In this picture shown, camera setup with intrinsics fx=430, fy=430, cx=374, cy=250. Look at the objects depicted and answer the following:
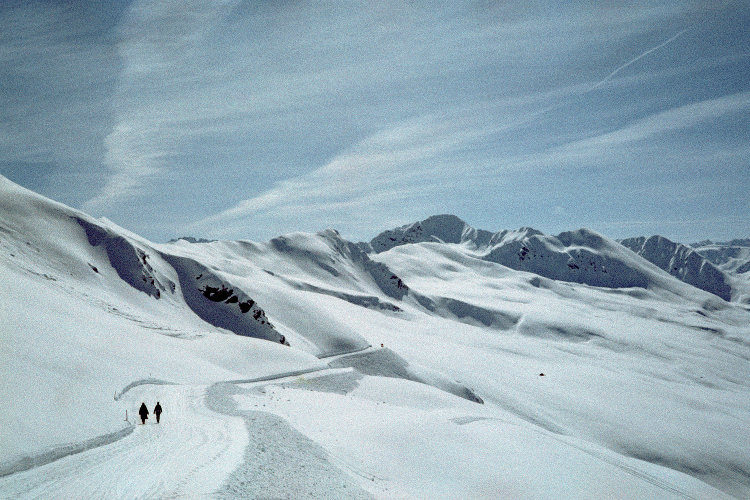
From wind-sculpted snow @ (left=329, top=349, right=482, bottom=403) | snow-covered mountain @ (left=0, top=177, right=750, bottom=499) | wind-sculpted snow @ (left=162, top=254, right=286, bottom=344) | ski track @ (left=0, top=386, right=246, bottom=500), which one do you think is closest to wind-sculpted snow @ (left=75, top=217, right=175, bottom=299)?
snow-covered mountain @ (left=0, top=177, right=750, bottom=499)

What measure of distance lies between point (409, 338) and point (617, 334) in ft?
422

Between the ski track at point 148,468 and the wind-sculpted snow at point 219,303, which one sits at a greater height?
the ski track at point 148,468

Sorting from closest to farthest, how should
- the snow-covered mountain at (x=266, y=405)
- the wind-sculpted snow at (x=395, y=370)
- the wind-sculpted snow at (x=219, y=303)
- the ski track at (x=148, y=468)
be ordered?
1. the ski track at (x=148, y=468)
2. the snow-covered mountain at (x=266, y=405)
3. the wind-sculpted snow at (x=395, y=370)
4. the wind-sculpted snow at (x=219, y=303)

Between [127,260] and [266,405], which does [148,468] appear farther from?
[127,260]

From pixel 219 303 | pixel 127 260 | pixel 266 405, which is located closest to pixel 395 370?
pixel 266 405

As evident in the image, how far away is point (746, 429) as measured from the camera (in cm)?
7400

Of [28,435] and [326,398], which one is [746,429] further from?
[28,435]

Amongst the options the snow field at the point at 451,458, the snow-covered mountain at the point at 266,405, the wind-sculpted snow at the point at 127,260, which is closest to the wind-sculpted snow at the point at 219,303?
the snow-covered mountain at the point at 266,405

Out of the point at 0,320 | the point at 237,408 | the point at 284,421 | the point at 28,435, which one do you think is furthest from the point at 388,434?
the point at 0,320

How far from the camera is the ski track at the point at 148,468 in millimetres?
12461

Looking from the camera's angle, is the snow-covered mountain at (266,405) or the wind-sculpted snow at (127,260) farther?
the wind-sculpted snow at (127,260)

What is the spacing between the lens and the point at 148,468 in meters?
14.7

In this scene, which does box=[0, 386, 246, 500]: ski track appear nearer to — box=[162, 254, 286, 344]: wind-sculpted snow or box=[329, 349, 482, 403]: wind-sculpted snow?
box=[329, 349, 482, 403]: wind-sculpted snow

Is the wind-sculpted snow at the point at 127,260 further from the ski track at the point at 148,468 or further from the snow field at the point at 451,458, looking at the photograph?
the ski track at the point at 148,468
